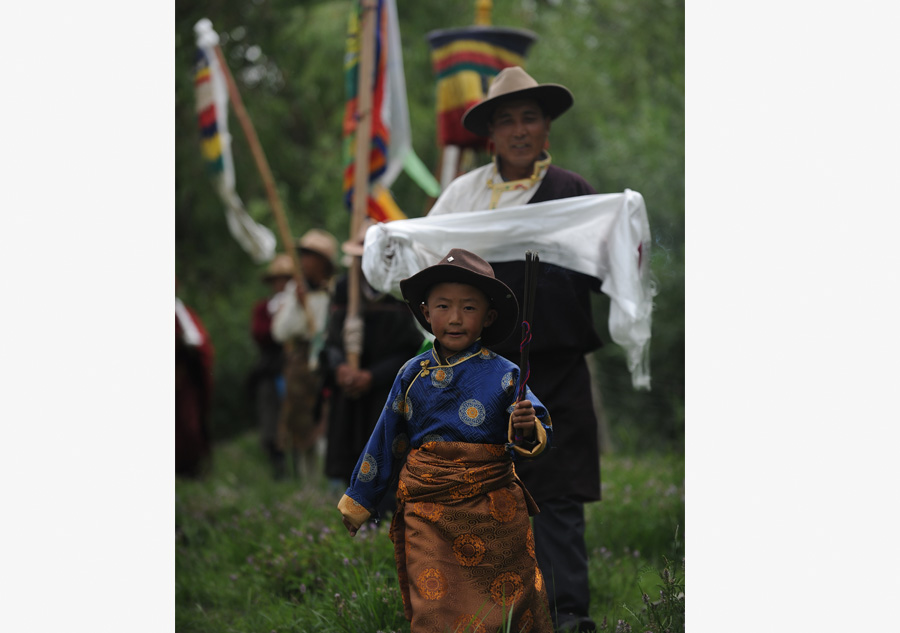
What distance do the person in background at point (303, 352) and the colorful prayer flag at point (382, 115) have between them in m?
2.08

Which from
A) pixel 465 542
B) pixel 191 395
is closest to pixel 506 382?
pixel 465 542

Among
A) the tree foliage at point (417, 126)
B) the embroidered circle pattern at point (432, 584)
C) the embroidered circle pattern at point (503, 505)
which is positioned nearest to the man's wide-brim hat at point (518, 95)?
the embroidered circle pattern at point (503, 505)

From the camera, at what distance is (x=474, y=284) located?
3.20 metres

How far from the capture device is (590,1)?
1062 cm

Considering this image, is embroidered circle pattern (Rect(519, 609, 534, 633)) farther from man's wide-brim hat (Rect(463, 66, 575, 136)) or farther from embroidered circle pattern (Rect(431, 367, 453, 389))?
man's wide-brim hat (Rect(463, 66, 575, 136))

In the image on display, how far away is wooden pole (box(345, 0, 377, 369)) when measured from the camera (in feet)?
17.5

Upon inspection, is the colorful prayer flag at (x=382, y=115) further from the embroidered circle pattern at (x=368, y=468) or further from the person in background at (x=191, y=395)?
the embroidered circle pattern at (x=368, y=468)

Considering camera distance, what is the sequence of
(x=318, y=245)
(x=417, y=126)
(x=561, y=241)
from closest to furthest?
(x=561, y=241) < (x=318, y=245) < (x=417, y=126)

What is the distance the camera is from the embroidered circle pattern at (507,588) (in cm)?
317

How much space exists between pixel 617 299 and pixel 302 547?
6.87 feet

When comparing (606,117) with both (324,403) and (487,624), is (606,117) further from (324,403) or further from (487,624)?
(487,624)

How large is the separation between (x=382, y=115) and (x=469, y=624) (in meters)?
3.39

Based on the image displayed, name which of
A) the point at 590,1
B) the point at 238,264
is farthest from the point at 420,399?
the point at 590,1

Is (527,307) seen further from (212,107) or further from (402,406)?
(212,107)
